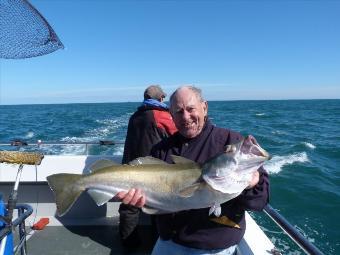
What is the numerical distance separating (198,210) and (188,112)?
2.55 feet

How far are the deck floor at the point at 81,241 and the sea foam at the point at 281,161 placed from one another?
11.1 m

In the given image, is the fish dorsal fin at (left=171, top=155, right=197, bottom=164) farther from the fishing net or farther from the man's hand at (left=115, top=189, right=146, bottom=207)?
the fishing net

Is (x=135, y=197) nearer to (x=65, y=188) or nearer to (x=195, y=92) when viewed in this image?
(x=65, y=188)

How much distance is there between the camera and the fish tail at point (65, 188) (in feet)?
9.79

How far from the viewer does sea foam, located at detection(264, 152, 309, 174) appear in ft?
54.7

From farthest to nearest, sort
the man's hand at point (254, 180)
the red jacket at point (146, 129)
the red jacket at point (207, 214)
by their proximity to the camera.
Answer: the red jacket at point (146, 129) → the red jacket at point (207, 214) → the man's hand at point (254, 180)

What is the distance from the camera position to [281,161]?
1844cm

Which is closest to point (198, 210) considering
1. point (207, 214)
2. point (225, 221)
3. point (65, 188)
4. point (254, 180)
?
point (207, 214)

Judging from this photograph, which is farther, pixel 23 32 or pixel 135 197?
pixel 23 32

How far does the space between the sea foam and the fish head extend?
14.1 metres

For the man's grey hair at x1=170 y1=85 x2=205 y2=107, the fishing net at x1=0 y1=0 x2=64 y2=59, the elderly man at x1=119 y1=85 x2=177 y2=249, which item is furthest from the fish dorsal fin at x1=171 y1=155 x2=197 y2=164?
the elderly man at x1=119 y1=85 x2=177 y2=249

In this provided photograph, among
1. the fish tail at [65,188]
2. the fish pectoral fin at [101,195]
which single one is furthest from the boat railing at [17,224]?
the fish pectoral fin at [101,195]

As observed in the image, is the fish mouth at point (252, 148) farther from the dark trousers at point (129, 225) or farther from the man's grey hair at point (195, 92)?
the dark trousers at point (129, 225)

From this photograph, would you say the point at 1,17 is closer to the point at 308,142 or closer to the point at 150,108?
the point at 150,108
